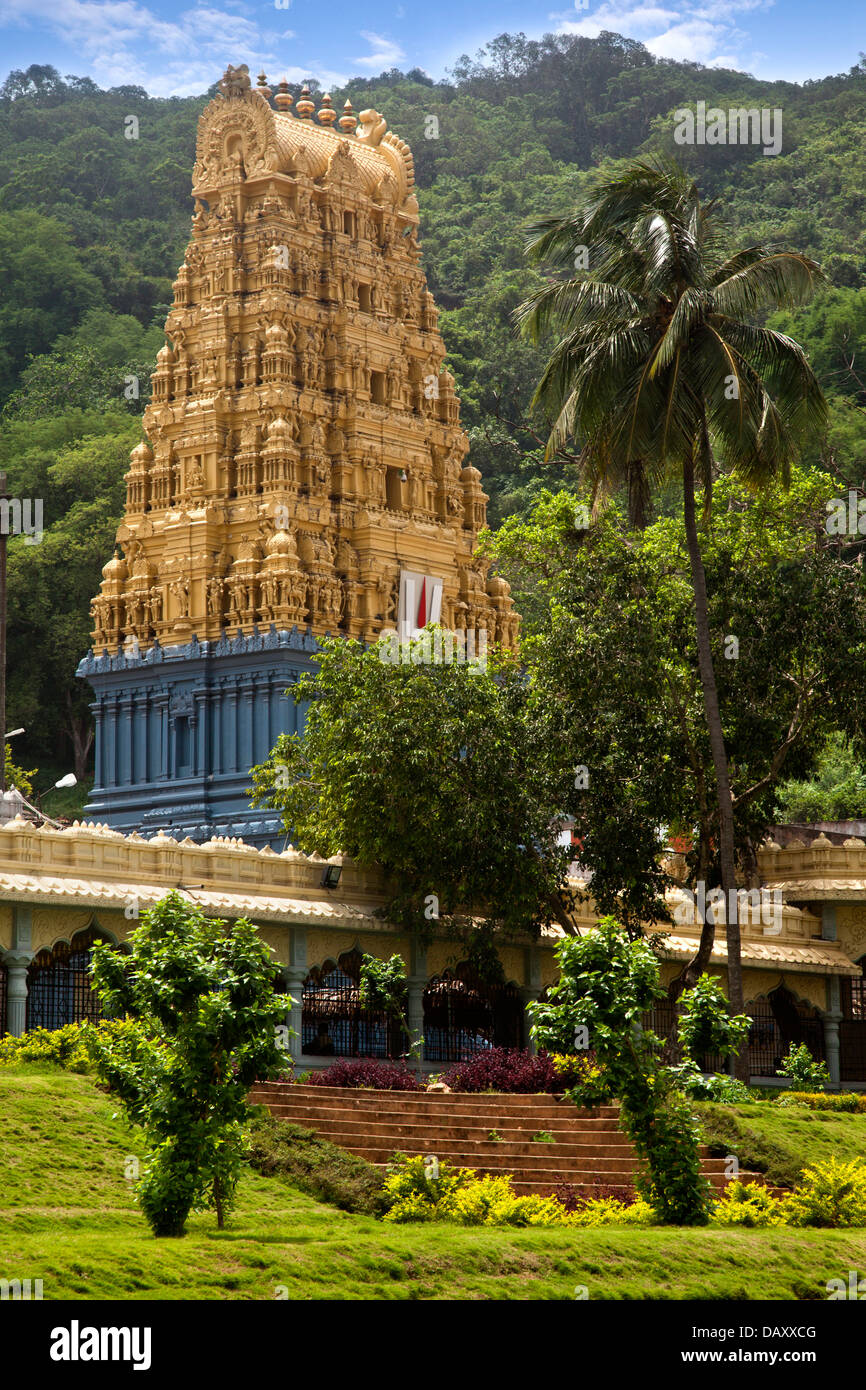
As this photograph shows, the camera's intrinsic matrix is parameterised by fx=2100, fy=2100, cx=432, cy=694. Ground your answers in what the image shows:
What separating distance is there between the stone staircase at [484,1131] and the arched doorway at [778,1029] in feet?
40.4

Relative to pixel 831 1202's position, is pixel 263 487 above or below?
above

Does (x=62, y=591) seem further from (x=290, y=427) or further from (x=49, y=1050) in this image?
(x=49, y=1050)

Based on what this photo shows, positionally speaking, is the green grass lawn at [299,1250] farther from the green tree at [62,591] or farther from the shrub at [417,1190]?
the green tree at [62,591]

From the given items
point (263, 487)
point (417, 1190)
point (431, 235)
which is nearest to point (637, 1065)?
point (417, 1190)

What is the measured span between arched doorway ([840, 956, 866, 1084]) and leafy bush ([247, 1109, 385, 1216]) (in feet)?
62.9

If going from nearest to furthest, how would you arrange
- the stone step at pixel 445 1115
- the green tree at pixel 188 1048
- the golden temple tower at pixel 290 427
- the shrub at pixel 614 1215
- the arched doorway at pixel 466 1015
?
the green tree at pixel 188 1048
the shrub at pixel 614 1215
the stone step at pixel 445 1115
the arched doorway at pixel 466 1015
the golden temple tower at pixel 290 427

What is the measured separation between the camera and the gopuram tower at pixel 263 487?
163 ft

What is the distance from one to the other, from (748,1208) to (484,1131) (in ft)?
15.6

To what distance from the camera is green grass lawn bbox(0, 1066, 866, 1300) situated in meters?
18.0

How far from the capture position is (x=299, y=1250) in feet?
63.7

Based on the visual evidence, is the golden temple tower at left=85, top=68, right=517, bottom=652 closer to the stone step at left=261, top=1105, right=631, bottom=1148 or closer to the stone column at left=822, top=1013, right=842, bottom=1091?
→ the stone column at left=822, top=1013, right=842, bottom=1091

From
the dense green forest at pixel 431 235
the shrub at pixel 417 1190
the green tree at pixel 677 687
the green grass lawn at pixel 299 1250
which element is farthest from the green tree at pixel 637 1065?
the dense green forest at pixel 431 235
